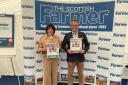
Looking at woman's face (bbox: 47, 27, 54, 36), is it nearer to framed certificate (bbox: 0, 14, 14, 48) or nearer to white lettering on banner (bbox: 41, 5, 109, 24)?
white lettering on banner (bbox: 41, 5, 109, 24)

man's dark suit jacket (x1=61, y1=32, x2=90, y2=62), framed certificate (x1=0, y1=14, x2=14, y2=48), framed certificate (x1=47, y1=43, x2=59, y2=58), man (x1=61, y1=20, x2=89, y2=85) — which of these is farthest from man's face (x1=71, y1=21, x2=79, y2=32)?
framed certificate (x1=0, y1=14, x2=14, y2=48)

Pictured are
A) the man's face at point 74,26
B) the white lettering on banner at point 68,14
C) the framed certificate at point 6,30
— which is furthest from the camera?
the framed certificate at point 6,30

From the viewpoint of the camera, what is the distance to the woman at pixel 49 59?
5.31 meters

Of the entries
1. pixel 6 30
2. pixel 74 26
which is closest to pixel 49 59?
pixel 74 26

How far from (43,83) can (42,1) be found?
1627mm

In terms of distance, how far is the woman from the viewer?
5.31 meters

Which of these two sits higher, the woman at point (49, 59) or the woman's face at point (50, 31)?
the woman's face at point (50, 31)

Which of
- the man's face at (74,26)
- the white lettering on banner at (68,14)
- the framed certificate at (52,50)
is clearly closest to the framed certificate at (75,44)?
the man's face at (74,26)

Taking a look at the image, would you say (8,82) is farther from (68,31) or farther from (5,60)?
(68,31)

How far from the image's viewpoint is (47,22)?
5562 mm

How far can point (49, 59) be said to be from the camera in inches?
210

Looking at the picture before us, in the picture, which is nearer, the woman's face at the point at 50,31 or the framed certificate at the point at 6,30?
the woman's face at the point at 50,31

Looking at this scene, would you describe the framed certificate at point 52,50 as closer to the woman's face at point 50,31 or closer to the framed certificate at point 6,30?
the woman's face at point 50,31

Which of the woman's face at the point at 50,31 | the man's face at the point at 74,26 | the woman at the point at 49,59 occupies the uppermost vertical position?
the man's face at the point at 74,26
